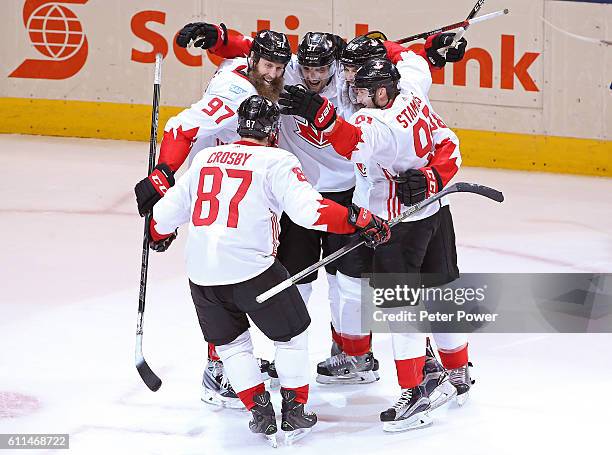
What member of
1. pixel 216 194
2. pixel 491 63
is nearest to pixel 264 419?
pixel 216 194

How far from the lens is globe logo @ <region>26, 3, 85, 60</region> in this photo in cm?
774

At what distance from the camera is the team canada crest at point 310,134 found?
393 cm

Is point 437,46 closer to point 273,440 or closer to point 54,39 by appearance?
point 273,440

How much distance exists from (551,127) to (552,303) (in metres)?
2.85

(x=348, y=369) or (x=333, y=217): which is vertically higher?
(x=333, y=217)

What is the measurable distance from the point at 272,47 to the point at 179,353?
3.90 ft

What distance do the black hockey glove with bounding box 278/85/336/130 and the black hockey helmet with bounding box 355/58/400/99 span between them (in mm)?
163

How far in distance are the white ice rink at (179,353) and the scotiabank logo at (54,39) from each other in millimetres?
1328

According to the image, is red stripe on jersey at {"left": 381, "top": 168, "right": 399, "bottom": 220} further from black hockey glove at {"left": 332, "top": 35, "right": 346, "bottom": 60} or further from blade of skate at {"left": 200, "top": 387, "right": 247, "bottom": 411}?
blade of skate at {"left": 200, "top": 387, "right": 247, "bottom": 411}

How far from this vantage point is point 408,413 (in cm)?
355

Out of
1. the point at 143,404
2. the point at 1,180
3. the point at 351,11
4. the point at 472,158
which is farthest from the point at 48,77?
the point at 143,404

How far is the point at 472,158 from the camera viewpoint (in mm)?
7547

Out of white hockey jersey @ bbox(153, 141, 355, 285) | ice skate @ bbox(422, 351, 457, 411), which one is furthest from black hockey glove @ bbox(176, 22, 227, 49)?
ice skate @ bbox(422, 351, 457, 411)

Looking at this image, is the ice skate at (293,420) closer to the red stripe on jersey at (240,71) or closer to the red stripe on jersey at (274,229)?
the red stripe on jersey at (274,229)
